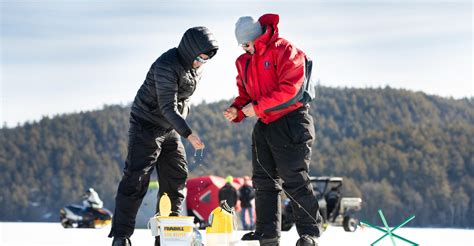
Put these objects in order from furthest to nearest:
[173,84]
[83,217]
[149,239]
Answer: [83,217]
[149,239]
[173,84]

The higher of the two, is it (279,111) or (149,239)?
(279,111)

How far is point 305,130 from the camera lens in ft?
19.2

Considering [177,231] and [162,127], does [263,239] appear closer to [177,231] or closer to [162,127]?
[177,231]

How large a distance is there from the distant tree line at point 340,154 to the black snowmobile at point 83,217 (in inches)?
1825

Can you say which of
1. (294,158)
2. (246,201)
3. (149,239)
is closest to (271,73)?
(294,158)

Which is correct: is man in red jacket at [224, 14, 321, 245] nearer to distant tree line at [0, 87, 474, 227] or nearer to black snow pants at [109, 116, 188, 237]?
black snow pants at [109, 116, 188, 237]

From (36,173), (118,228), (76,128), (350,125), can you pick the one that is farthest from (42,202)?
(118,228)

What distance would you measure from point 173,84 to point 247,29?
2.19ft

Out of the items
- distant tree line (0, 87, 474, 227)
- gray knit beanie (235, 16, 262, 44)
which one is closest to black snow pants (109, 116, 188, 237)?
gray knit beanie (235, 16, 262, 44)

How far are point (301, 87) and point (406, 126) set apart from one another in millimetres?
83871

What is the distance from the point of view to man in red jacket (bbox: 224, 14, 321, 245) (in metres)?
5.73

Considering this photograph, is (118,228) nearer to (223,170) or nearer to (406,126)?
(223,170)

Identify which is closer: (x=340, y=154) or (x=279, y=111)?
(x=279, y=111)

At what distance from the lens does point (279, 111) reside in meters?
5.88
